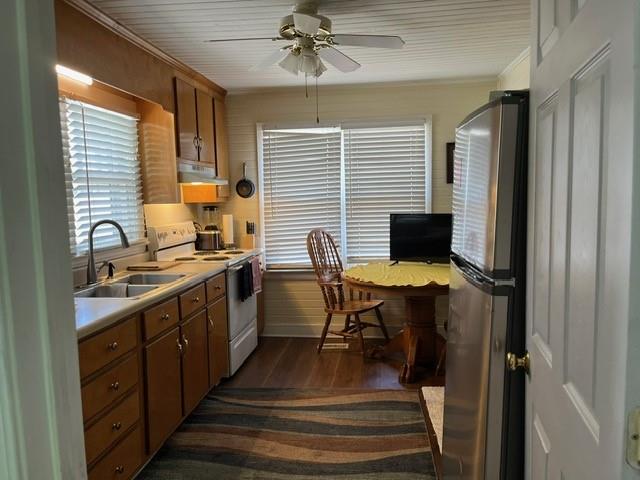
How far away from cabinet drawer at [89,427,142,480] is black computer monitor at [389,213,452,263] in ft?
8.47

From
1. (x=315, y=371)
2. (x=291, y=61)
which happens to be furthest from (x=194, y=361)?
(x=291, y=61)

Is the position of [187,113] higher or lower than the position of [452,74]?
lower

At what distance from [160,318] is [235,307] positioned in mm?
1203

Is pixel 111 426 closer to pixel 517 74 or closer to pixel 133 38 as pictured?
pixel 133 38

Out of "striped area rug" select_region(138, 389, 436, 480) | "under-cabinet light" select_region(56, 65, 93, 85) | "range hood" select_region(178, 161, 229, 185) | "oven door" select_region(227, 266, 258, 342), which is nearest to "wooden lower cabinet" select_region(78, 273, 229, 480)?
"striped area rug" select_region(138, 389, 436, 480)

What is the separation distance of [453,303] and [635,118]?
123cm

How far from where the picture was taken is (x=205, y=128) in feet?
12.8

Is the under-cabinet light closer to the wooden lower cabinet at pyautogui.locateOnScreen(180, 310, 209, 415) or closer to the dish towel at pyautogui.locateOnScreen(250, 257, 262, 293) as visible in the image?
the wooden lower cabinet at pyautogui.locateOnScreen(180, 310, 209, 415)

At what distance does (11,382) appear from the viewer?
59 cm

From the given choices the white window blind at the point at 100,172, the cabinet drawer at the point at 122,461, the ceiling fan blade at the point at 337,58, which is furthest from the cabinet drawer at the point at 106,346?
the ceiling fan blade at the point at 337,58

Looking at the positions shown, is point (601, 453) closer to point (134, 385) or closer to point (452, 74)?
point (134, 385)

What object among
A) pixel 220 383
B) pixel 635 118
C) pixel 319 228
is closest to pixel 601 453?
pixel 635 118

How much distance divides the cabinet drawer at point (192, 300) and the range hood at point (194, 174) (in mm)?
895

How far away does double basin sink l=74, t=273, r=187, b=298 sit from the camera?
2574 mm
